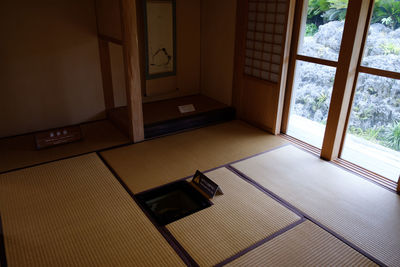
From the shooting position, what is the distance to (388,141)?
3111 millimetres

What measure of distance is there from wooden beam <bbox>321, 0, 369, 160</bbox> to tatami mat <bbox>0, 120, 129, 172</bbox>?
7.42 feet

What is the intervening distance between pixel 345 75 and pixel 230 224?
187 centimetres

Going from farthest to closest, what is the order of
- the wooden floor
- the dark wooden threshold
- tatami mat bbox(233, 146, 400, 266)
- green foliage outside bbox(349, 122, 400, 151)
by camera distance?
1. the dark wooden threshold
2. green foliage outside bbox(349, 122, 400, 151)
3. tatami mat bbox(233, 146, 400, 266)
4. the wooden floor

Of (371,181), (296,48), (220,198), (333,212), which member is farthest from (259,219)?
(296,48)

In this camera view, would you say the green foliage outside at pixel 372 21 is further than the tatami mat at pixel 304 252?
Yes

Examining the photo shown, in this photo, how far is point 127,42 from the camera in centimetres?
332

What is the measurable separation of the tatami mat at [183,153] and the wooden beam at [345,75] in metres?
0.61

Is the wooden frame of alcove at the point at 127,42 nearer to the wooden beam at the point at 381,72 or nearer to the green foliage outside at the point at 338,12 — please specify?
the green foliage outside at the point at 338,12

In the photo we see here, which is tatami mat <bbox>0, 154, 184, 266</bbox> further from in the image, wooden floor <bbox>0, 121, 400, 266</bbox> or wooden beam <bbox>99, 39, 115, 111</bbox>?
wooden beam <bbox>99, 39, 115, 111</bbox>

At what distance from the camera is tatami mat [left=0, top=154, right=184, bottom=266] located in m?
2.10

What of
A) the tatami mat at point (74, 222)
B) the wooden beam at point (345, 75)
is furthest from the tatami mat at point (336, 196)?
the tatami mat at point (74, 222)

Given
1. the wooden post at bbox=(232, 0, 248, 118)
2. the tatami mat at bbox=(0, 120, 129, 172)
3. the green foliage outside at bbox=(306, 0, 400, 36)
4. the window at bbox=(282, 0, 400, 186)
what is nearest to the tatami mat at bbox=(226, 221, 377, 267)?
the window at bbox=(282, 0, 400, 186)

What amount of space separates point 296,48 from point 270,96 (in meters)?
0.64

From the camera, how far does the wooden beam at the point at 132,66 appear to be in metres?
3.24
